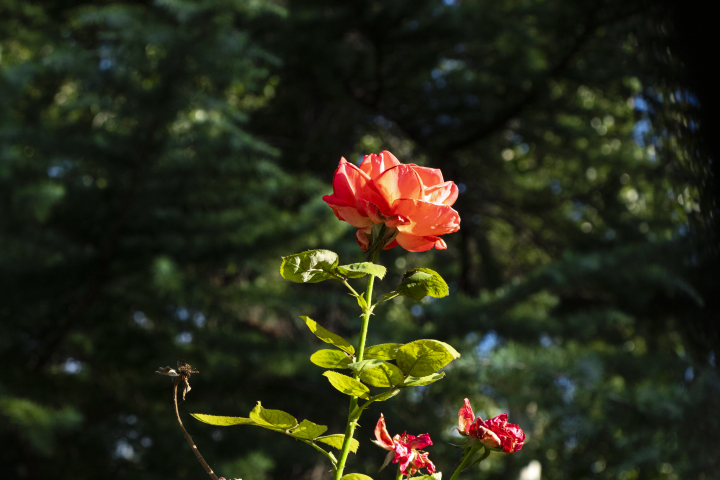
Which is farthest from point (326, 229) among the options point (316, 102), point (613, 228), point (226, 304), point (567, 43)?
point (613, 228)

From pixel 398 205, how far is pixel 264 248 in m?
2.01

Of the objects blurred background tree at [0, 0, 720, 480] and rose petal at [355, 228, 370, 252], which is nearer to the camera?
rose petal at [355, 228, 370, 252]

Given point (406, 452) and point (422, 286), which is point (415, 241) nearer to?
point (422, 286)

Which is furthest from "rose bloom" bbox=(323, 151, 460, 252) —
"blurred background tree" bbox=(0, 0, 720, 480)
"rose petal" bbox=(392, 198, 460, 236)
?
"blurred background tree" bbox=(0, 0, 720, 480)

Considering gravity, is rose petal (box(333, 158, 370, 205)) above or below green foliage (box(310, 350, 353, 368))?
above

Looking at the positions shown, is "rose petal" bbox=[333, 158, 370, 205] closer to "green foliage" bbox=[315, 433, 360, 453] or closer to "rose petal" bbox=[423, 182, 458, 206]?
"rose petal" bbox=[423, 182, 458, 206]

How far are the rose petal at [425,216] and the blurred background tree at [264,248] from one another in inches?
48.6

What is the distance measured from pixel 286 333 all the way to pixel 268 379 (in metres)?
0.62

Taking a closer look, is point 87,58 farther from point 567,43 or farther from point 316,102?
point 567,43

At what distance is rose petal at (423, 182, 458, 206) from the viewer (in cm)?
35

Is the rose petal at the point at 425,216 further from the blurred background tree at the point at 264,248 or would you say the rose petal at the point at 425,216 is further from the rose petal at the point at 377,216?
the blurred background tree at the point at 264,248

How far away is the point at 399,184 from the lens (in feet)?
1.11

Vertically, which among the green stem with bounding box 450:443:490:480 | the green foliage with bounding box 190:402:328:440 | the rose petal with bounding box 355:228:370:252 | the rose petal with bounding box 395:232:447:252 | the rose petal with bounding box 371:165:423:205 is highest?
the rose petal with bounding box 371:165:423:205

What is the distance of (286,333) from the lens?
3193 mm
